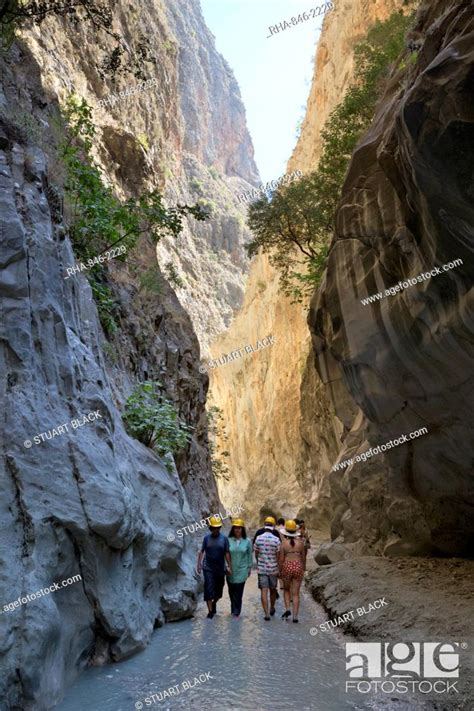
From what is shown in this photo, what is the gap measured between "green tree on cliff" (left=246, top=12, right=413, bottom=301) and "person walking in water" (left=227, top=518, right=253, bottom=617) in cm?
1128

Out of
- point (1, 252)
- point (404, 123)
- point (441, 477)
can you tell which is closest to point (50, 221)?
point (1, 252)

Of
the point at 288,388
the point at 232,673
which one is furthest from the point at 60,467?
the point at 288,388

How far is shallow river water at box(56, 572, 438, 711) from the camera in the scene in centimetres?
502

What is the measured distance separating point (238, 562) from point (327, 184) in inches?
579

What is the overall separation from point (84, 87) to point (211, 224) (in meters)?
51.9

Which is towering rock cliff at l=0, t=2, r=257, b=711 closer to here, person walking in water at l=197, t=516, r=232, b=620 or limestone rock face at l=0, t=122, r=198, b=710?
limestone rock face at l=0, t=122, r=198, b=710

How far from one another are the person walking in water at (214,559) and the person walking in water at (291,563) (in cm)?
90

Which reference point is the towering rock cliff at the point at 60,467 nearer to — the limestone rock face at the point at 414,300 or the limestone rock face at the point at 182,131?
the limestone rock face at the point at 414,300

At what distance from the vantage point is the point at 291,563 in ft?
29.1

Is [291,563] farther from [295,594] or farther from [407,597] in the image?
[407,597]

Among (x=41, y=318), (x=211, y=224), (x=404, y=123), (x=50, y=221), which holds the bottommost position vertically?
(x=41, y=318)

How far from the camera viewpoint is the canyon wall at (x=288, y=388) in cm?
2970

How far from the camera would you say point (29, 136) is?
8.67m

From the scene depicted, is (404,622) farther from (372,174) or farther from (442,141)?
(372,174)
